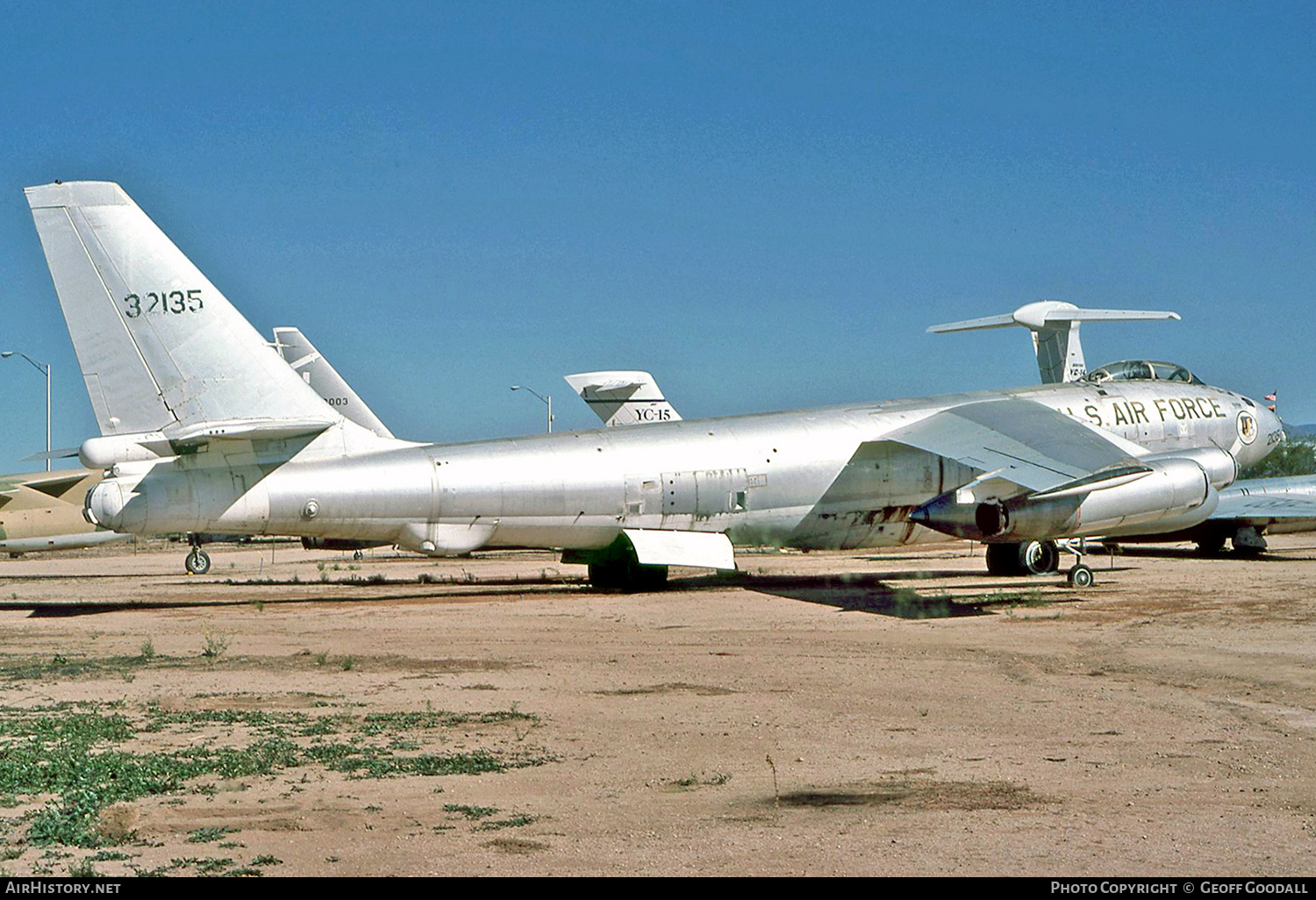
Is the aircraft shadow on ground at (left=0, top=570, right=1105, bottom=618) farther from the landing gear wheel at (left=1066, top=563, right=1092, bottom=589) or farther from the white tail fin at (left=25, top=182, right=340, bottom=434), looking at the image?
the white tail fin at (left=25, top=182, right=340, bottom=434)

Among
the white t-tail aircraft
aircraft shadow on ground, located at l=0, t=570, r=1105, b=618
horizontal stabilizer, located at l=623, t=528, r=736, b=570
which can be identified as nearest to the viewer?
aircraft shadow on ground, located at l=0, t=570, r=1105, b=618

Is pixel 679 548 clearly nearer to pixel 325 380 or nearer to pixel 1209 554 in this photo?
pixel 325 380

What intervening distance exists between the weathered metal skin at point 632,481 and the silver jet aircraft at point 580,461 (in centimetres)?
3

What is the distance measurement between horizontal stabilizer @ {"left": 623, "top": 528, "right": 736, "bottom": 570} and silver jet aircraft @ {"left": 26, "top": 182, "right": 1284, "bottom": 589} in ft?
0.14

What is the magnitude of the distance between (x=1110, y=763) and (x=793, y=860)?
126 inches

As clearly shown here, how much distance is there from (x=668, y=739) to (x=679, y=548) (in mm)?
11756

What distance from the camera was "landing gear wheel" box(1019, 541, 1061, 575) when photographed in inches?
917

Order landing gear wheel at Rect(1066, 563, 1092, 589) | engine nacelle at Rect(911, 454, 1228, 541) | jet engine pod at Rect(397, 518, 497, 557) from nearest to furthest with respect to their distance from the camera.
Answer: jet engine pod at Rect(397, 518, 497, 557)
engine nacelle at Rect(911, 454, 1228, 541)
landing gear wheel at Rect(1066, 563, 1092, 589)

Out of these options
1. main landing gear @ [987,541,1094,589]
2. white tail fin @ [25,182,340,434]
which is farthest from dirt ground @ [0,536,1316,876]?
white tail fin @ [25,182,340,434]

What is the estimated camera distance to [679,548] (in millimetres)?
21219

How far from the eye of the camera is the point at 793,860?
616 centimetres

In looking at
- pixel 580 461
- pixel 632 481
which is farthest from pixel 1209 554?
pixel 580 461

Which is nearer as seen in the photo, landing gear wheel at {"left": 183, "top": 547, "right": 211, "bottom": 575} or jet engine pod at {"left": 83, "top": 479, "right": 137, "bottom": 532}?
jet engine pod at {"left": 83, "top": 479, "right": 137, "bottom": 532}

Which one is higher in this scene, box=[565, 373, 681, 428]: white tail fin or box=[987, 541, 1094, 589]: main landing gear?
box=[565, 373, 681, 428]: white tail fin
